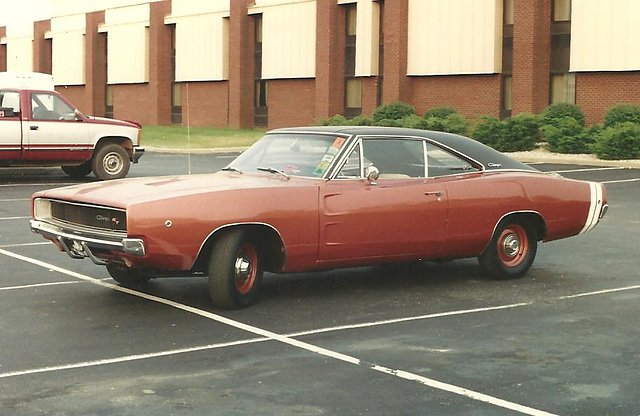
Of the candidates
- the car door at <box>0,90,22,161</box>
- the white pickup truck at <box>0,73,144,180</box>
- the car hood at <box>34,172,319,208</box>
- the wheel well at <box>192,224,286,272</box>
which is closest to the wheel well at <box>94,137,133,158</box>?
the white pickup truck at <box>0,73,144,180</box>

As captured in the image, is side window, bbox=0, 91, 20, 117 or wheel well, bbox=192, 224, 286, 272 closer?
wheel well, bbox=192, 224, 286, 272

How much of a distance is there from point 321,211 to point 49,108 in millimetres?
13996

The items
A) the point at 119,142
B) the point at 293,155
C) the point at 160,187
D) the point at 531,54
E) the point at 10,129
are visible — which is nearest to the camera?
the point at 160,187

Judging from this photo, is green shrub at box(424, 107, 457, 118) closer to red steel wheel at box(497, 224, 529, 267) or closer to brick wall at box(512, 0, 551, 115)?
brick wall at box(512, 0, 551, 115)

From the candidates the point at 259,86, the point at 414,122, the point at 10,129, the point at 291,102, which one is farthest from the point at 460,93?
the point at 10,129

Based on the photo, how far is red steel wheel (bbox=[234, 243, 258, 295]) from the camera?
8.85 meters

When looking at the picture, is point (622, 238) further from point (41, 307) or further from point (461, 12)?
point (461, 12)

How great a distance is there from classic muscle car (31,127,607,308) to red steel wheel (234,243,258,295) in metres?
0.01

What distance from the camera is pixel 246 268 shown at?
350 inches

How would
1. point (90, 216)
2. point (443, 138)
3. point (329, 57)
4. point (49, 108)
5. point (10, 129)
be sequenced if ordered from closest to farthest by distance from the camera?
point (90, 216), point (443, 138), point (10, 129), point (49, 108), point (329, 57)

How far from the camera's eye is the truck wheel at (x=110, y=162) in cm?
2258

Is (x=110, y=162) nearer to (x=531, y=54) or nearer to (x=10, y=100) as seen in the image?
(x=10, y=100)

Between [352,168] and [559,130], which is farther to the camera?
[559,130]

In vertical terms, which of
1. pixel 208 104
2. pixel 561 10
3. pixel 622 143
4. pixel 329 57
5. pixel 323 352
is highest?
pixel 561 10
